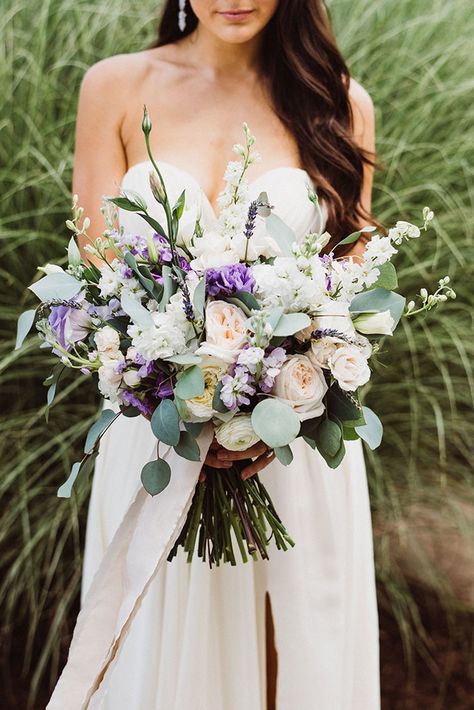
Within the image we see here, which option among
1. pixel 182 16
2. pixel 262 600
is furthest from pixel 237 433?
pixel 182 16

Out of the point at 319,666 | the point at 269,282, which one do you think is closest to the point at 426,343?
the point at 319,666

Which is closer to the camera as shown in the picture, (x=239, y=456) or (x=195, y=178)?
(x=239, y=456)

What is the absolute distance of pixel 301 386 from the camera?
1.36 meters

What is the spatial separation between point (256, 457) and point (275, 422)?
1.62ft

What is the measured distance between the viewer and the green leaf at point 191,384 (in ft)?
4.26

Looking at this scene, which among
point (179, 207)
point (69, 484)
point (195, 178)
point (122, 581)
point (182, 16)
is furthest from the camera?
point (182, 16)

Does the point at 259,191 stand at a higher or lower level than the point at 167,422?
higher

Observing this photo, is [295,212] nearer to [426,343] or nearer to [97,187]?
[97,187]

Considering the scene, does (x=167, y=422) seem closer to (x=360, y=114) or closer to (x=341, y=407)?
(x=341, y=407)

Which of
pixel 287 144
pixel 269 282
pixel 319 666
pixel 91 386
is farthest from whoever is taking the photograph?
pixel 91 386

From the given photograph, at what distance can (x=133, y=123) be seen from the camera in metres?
1.98

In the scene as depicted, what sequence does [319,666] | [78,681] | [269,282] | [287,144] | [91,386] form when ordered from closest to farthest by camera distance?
1. [269,282]
2. [78,681]
3. [319,666]
4. [287,144]
5. [91,386]

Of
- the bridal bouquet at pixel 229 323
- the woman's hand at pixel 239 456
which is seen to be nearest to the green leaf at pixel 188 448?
the bridal bouquet at pixel 229 323

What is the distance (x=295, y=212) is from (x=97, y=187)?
0.44 m
